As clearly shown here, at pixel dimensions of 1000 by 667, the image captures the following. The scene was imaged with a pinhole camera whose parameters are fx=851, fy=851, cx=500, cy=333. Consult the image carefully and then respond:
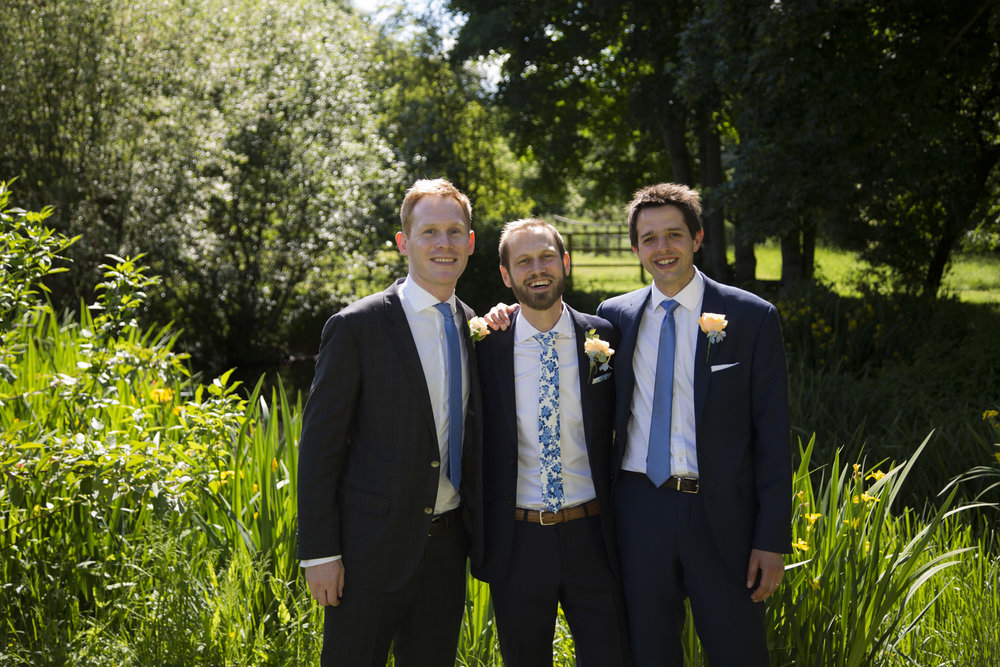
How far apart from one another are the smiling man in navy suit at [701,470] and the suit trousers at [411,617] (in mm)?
554

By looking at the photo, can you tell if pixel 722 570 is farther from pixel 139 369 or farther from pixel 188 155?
pixel 188 155

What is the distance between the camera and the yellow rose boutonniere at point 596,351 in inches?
105

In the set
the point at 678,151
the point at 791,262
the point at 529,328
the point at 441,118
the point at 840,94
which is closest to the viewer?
the point at 529,328

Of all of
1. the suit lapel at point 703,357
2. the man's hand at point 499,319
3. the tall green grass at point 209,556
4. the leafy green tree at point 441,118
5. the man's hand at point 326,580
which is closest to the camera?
the man's hand at point 326,580

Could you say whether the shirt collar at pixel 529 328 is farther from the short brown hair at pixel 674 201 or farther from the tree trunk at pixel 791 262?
the tree trunk at pixel 791 262

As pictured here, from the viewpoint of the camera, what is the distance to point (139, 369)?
14.7 feet

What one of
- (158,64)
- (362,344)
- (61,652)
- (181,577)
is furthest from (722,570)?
(158,64)

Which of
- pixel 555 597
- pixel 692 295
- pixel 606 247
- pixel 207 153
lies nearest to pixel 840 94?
pixel 692 295

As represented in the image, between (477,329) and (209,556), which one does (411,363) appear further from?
(209,556)

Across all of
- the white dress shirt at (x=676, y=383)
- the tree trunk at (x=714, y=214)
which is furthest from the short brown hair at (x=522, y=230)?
the tree trunk at (x=714, y=214)

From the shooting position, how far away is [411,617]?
2.64 metres

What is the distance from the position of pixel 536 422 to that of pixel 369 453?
54cm

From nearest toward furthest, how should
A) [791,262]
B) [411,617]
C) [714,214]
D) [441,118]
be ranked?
[411,617] < [791,262] < [714,214] < [441,118]

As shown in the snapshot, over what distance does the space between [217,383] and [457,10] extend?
15249 mm
